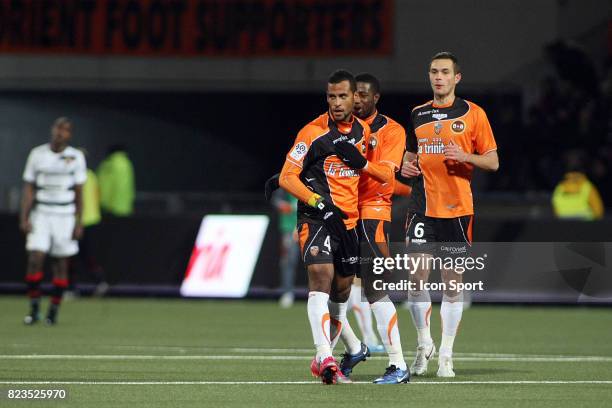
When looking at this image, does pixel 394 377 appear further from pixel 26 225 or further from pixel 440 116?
pixel 26 225

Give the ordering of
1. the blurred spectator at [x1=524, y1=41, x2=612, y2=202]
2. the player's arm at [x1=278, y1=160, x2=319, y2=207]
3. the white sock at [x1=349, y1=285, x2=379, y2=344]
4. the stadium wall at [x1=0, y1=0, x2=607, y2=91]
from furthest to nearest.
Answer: the stadium wall at [x1=0, y1=0, x2=607, y2=91], the blurred spectator at [x1=524, y1=41, x2=612, y2=202], the white sock at [x1=349, y1=285, x2=379, y2=344], the player's arm at [x1=278, y1=160, x2=319, y2=207]

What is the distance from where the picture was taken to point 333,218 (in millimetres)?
10070

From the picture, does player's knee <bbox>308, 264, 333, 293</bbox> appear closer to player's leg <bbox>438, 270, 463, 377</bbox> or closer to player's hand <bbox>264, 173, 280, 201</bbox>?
player's hand <bbox>264, 173, 280, 201</bbox>

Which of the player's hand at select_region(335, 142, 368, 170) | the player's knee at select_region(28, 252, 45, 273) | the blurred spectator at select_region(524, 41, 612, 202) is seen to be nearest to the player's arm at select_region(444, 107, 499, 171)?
the player's hand at select_region(335, 142, 368, 170)

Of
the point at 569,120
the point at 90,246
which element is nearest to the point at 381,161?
the point at 90,246

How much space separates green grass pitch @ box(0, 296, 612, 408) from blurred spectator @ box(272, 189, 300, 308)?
1.44m

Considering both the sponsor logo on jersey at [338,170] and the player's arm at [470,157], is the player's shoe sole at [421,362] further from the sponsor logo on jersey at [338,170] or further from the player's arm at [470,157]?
the sponsor logo on jersey at [338,170]

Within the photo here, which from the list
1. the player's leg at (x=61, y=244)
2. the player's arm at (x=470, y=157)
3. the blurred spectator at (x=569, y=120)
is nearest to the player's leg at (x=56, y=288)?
the player's leg at (x=61, y=244)

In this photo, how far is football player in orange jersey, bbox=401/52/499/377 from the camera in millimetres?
10836

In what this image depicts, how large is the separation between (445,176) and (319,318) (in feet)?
5.32

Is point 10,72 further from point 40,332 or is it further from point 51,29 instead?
point 40,332

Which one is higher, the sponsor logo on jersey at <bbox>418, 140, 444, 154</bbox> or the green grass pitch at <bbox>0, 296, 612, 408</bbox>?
the sponsor logo on jersey at <bbox>418, 140, 444, 154</bbox>

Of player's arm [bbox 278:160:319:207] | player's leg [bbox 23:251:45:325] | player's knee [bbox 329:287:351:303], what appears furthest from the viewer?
player's leg [bbox 23:251:45:325]

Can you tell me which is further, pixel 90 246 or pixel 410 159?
pixel 90 246
